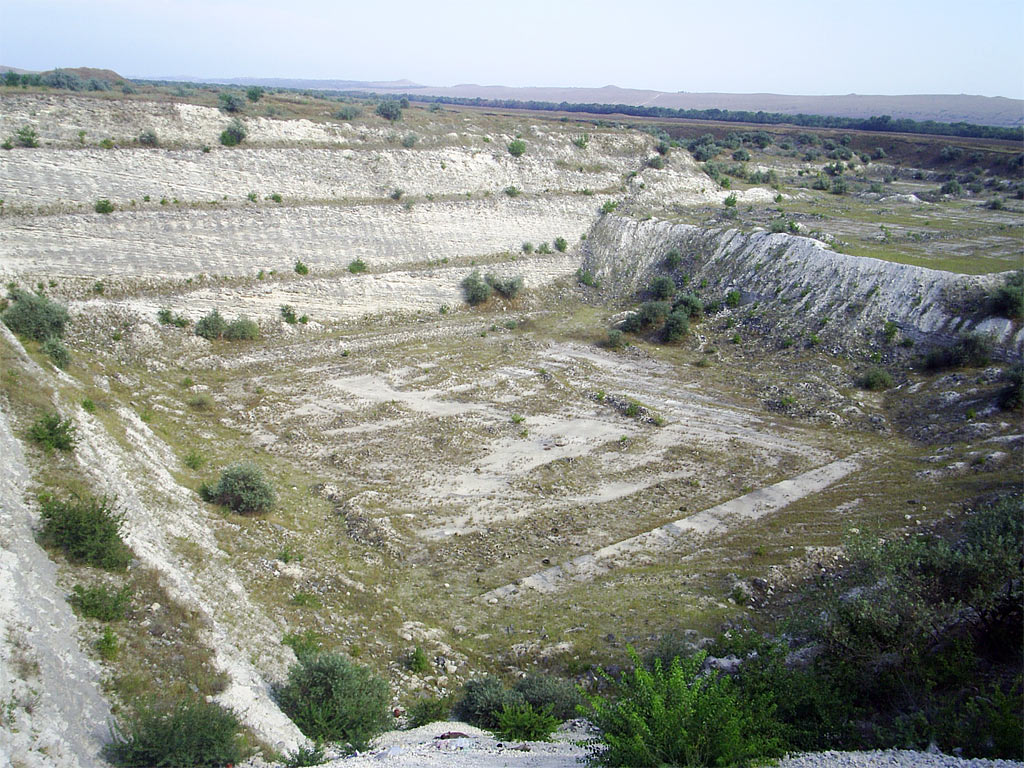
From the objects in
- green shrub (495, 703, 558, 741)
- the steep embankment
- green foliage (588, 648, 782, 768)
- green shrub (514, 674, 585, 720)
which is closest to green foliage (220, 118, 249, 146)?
the steep embankment

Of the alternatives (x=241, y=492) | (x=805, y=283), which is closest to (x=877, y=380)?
(x=805, y=283)

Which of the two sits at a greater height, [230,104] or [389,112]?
[389,112]

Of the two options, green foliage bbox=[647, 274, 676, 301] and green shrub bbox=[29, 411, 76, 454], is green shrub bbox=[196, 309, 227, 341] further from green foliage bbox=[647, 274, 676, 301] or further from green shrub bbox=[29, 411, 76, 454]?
green foliage bbox=[647, 274, 676, 301]

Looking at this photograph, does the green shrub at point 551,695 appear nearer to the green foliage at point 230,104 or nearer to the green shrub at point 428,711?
the green shrub at point 428,711

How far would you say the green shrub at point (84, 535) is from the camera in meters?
10.1

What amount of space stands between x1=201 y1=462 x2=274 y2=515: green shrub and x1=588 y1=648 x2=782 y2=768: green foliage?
33.1 feet

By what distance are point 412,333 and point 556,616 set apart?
708 inches

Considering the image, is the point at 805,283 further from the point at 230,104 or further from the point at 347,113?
the point at 230,104

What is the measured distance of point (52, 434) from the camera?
41.3ft

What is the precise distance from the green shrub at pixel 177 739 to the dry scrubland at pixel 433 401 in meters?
0.45

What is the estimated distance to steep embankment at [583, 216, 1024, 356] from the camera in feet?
75.6

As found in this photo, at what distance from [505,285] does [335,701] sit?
24.7 meters

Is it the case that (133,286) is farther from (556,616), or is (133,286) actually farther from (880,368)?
(880,368)

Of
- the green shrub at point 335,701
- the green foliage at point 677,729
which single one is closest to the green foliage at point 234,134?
the green shrub at point 335,701
